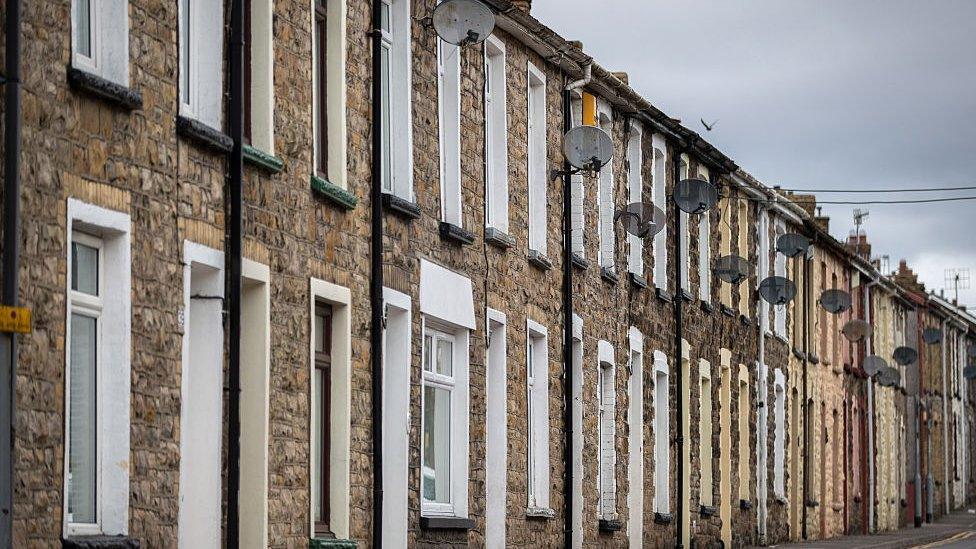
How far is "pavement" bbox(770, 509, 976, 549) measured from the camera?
1566 inches

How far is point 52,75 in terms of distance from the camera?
40.6 feet

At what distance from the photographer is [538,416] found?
2472 centimetres

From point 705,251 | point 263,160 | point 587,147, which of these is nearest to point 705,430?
point 705,251

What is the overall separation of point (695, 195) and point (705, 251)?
4.73 m

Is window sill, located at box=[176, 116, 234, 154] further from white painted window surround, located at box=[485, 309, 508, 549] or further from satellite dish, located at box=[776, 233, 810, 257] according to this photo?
satellite dish, located at box=[776, 233, 810, 257]

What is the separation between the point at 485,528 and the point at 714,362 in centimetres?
1360

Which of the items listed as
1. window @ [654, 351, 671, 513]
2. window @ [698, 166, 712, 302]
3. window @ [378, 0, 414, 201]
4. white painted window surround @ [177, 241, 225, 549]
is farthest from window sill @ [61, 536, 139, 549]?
window @ [698, 166, 712, 302]

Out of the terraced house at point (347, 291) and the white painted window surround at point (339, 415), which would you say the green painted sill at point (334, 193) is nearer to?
the terraced house at point (347, 291)

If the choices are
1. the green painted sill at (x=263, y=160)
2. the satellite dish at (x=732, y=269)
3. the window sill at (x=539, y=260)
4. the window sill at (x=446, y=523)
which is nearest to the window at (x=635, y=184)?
the satellite dish at (x=732, y=269)

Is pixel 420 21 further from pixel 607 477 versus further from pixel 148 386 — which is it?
pixel 607 477

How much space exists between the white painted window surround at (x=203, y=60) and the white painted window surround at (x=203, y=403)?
44.5 inches

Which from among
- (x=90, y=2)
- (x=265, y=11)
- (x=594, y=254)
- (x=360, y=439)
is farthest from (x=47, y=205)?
(x=594, y=254)

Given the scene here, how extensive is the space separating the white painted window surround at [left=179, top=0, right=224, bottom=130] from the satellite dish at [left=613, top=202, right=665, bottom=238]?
13.3 metres

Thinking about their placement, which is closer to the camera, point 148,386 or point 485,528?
point 148,386
